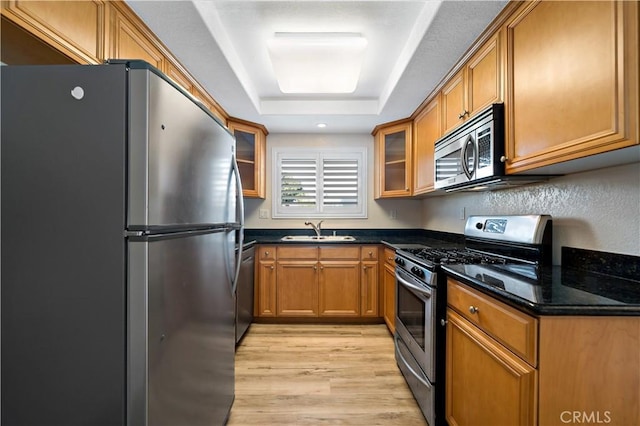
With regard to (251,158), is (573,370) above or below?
below

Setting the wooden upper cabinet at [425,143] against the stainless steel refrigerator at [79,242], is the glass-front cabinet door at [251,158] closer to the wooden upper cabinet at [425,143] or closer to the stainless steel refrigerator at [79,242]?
the wooden upper cabinet at [425,143]

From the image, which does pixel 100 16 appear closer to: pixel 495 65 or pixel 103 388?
pixel 103 388

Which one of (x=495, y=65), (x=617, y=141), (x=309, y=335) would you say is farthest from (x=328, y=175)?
(x=617, y=141)

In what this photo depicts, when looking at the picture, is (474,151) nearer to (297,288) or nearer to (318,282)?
(318,282)

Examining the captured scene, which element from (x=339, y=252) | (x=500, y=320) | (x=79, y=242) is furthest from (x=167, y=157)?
(x=339, y=252)

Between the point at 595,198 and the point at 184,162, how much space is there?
184 centimetres

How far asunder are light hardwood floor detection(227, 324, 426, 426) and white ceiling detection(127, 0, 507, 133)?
2228 millimetres

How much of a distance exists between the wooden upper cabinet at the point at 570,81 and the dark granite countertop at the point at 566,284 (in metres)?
0.50

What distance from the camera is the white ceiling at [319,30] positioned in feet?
5.01

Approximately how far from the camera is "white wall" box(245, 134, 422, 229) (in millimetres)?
3629

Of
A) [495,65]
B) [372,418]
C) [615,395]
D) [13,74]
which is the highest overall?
[495,65]

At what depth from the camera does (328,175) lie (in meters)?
3.63

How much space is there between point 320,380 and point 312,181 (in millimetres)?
2235

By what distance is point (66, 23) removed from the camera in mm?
1121
